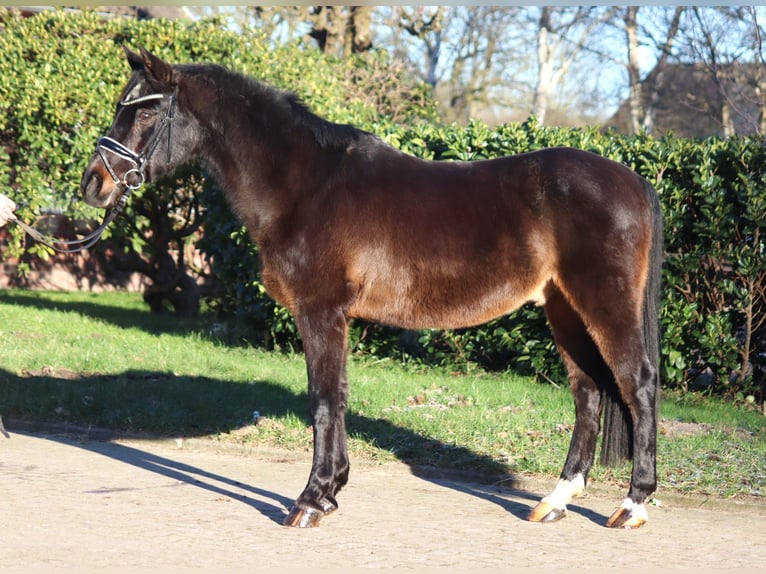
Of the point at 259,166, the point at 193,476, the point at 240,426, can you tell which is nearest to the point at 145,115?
the point at 259,166

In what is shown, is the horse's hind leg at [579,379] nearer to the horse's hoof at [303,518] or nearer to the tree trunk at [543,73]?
the horse's hoof at [303,518]

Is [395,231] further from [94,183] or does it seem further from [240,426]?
[240,426]

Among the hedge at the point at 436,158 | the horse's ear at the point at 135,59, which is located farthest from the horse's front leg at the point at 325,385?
the hedge at the point at 436,158

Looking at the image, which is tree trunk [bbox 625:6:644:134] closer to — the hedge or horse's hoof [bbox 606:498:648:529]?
the hedge

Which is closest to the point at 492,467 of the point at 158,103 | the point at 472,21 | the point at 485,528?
the point at 485,528

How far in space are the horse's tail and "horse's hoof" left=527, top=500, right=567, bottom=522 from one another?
0.50m

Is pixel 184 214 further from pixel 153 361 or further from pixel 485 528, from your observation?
pixel 485 528

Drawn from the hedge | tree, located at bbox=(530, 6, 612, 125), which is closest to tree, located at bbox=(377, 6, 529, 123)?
tree, located at bbox=(530, 6, 612, 125)

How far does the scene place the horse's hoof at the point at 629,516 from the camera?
5.25 metres

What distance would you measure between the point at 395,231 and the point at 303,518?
1.77m

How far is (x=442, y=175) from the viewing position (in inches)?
217

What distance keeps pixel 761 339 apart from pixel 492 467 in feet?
12.4

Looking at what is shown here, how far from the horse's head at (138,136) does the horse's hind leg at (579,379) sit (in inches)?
103

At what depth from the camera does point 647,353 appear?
17.9ft
